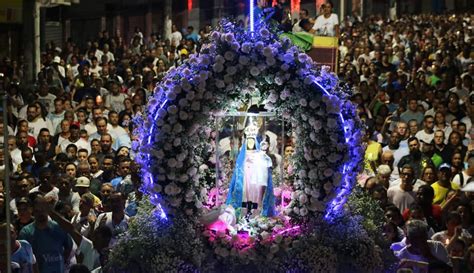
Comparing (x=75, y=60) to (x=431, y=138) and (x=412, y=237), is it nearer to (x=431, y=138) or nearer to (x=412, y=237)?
(x=431, y=138)

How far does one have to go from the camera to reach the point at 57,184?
53.7 ft

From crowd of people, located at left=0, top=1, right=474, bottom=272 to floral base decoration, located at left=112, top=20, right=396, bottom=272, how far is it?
801 mm

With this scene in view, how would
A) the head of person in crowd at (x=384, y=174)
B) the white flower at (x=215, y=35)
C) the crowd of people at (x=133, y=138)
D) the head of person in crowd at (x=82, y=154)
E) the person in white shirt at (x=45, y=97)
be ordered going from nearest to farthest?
the white flower at (x=215, y=35), the crowd of people at (x=133, y=138), the head of person in crowd at (x=384, y=174), the head of person in crowd at (x=82, y=154), the person in white shirt at (x=45, y=97)

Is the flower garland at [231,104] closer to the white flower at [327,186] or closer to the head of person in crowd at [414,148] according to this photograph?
the white flower at [327,186]

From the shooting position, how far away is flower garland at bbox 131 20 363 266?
1248 cm

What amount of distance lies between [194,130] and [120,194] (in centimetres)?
207

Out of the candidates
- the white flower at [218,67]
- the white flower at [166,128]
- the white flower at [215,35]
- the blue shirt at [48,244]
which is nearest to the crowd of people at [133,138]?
the blue shirt at [48,244]

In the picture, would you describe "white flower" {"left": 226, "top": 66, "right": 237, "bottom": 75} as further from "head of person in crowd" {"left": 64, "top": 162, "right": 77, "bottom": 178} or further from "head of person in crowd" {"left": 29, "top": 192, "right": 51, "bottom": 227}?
"head of person in crowd" {"left": 64, "top": 162, "right": 77, "bottom": 178}

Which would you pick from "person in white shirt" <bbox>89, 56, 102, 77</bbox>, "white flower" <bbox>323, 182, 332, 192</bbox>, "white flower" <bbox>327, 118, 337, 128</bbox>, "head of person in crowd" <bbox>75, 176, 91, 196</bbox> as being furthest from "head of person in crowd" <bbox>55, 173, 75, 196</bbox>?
"person in white shirt" <bbox>89, 56, 102, 77</bbox>

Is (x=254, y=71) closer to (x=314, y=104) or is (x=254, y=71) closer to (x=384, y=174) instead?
(x=314, y=104)

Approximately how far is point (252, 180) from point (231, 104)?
75cm

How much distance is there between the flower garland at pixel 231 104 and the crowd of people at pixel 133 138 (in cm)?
97

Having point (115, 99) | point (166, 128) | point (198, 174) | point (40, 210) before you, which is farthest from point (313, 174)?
point (115, 99)

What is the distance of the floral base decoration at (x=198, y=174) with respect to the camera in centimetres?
1247
